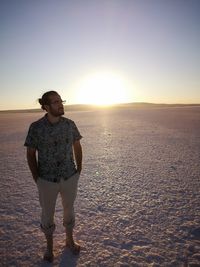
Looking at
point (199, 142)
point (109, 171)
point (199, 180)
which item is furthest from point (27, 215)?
point (199, 142)

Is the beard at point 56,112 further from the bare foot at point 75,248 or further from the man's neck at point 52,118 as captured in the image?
the bare foot at point 75,248

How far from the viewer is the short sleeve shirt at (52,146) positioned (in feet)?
11.4

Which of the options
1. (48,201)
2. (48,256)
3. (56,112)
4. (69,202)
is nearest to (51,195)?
(48,201)

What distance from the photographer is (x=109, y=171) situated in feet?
28.2

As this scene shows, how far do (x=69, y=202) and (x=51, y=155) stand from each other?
73 cm

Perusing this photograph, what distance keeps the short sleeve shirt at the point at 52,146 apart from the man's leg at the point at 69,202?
0.31 ft

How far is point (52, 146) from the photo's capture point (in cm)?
355

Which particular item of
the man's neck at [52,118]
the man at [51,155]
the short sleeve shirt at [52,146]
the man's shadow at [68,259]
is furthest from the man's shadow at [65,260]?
the man's neck at [52,118]

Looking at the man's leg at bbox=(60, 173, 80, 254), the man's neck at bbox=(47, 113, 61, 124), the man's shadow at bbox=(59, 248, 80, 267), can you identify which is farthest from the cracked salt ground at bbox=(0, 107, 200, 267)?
the man's neck at bbox=(47, 113, 61, 124)

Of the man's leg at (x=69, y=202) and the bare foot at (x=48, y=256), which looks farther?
the bare foot at (x=48, y=256)

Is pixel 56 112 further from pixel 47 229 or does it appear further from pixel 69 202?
pixel 47 229

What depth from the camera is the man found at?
3.46 metres

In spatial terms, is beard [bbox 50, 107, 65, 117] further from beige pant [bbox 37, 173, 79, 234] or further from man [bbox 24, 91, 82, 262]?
beige pant [bbox 37, 173, 79, 234]

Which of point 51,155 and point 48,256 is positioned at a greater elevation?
point 51,155
